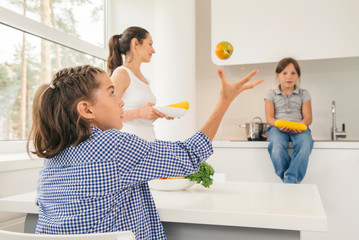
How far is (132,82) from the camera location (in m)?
1.88

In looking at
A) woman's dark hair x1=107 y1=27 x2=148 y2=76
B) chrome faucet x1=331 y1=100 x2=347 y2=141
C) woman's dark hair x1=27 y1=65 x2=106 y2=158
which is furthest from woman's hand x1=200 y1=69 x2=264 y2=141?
chrome faucet x1=331 y1=100 x2=347 y2=141

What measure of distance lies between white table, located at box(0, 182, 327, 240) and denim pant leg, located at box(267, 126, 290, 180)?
1.36 meters

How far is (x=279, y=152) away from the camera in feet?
8.05

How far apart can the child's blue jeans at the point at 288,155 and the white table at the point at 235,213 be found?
4.34 feet

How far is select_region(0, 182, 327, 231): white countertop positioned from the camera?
0.79 m

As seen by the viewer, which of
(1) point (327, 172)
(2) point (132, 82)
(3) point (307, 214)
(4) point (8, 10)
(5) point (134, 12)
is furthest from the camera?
(5) point (134, 12)

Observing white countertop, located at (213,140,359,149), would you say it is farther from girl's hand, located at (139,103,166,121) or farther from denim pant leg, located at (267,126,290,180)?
girl's hand, located at (139,103,166,121)

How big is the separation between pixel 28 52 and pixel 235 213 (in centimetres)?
188

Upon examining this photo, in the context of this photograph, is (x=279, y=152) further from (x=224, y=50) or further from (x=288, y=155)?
(x=224, y=50)

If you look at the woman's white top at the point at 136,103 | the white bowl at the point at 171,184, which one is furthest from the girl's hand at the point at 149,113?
the white bowl at the point at 171,184

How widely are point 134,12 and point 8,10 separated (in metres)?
1.45

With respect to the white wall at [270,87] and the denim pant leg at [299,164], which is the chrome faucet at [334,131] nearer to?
the white wall at [270,87]

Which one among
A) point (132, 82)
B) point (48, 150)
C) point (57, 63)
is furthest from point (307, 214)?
point (57, 63)

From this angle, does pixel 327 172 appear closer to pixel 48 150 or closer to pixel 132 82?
pixel 132 82
